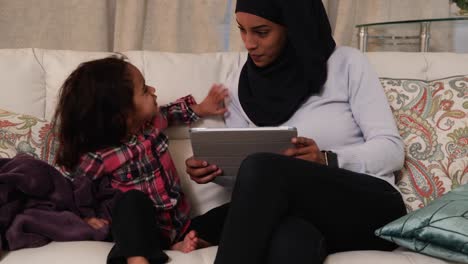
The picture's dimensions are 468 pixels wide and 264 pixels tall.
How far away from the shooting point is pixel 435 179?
1.46 m

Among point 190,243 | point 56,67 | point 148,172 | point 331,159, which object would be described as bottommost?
point 190,243

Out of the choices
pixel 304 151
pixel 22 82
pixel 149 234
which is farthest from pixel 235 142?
pixel 22 82

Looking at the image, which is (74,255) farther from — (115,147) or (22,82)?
(22,82)

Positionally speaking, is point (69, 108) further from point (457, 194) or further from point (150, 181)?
point (457, 194)

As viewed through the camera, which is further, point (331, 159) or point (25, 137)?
point (25, 137)

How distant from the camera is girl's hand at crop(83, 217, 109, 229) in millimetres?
1346

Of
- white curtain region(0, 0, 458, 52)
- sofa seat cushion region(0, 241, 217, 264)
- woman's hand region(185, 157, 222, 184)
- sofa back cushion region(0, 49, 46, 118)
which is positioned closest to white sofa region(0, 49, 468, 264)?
sofa back cushion region(0, 49, 46, 118)

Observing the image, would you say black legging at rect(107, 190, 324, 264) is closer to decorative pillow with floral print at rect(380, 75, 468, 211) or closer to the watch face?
the watch face

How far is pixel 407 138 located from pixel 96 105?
2.78 ft

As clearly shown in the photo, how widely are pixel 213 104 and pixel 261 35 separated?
0.25 meters

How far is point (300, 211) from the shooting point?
111 centimetres

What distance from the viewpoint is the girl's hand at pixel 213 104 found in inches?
62.0

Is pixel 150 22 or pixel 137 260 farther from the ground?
pixel 150 22

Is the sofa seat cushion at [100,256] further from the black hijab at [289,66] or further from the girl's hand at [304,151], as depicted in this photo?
the black hijab at [289,66]
